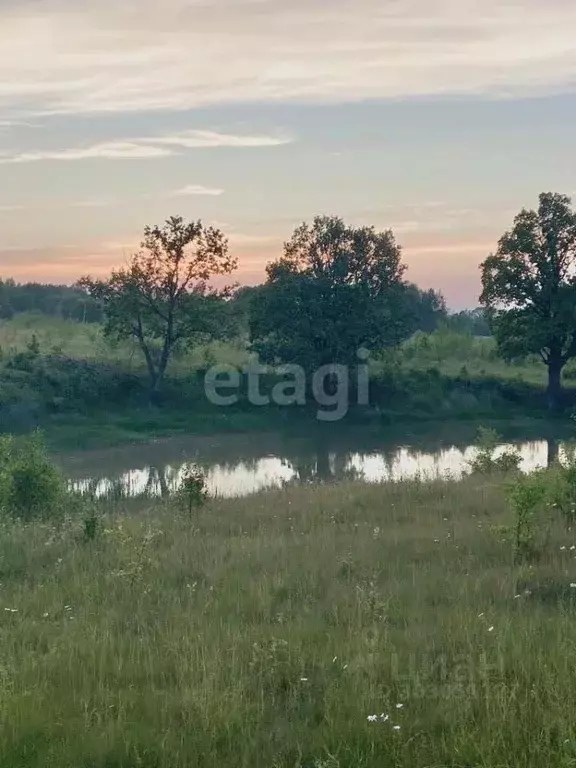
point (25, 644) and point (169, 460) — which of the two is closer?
point (25, 644)

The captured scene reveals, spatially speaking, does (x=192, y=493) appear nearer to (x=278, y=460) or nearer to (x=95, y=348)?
(x=278, y=460)

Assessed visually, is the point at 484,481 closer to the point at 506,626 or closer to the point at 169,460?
the point at 506,626

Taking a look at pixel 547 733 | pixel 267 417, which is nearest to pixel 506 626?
pixel 547 733

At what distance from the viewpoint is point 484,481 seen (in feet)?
49.0

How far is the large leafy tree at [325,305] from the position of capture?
36.7 m

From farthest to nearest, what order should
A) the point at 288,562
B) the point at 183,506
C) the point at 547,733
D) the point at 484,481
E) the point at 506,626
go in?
the point at 484,481
the point at 183,506
the point at 288,562
the point at 506,626
the point at 547,733

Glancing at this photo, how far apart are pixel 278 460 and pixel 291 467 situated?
1.87 m

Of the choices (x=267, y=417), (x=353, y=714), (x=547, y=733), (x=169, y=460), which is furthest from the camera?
(x=267, y=417)

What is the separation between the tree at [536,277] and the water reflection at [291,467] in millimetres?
6959

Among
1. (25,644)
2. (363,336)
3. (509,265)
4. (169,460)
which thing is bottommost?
(169,460)

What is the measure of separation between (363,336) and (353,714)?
3342cm

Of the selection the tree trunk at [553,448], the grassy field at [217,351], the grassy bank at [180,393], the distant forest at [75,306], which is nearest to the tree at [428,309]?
the distant forest at [75,306]

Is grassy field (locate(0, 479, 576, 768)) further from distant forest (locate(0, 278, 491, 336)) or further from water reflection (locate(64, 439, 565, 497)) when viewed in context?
distant forest (locate(0, 278, 491, 336))

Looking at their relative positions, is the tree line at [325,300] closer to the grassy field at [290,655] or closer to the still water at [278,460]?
the still water at [278,460]
